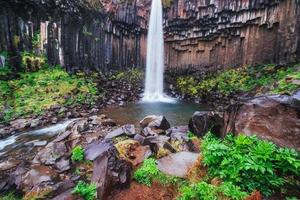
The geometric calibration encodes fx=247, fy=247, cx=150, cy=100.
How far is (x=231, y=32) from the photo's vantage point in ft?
74.1

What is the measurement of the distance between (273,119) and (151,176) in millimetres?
2929

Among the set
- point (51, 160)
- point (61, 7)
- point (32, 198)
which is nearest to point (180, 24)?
point (61, 7)

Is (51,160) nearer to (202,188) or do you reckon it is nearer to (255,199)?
(202,188)

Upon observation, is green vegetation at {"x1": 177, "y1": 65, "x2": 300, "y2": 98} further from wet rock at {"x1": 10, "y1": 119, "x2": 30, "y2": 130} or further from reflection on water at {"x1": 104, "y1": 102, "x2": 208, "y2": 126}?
wet rock at {"x1": 10, "y1": 119, "x2": 30, "y2": 130}

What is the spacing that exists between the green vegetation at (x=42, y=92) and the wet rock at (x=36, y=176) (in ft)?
24.9

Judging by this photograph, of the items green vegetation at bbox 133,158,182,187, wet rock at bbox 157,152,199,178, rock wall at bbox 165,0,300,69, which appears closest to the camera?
green vegetation at bbox 133,158,182,187

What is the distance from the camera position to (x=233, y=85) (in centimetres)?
2023

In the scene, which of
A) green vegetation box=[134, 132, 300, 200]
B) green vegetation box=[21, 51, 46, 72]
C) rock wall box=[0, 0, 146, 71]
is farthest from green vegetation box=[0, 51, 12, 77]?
green vegetation box=[134, 132, 300, 200]

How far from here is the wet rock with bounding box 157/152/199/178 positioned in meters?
5.43

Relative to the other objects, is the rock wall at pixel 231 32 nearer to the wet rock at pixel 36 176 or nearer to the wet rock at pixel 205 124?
the wet rock at pixel 205 124

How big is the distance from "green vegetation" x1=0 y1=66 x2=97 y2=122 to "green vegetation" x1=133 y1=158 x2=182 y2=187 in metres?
9.98

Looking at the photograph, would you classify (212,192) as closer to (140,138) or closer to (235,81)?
(140,138)

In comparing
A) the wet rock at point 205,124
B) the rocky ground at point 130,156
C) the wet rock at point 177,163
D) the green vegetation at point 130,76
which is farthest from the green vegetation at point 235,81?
the wet rock at point 177,163

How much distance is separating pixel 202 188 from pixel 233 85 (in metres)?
17.2
